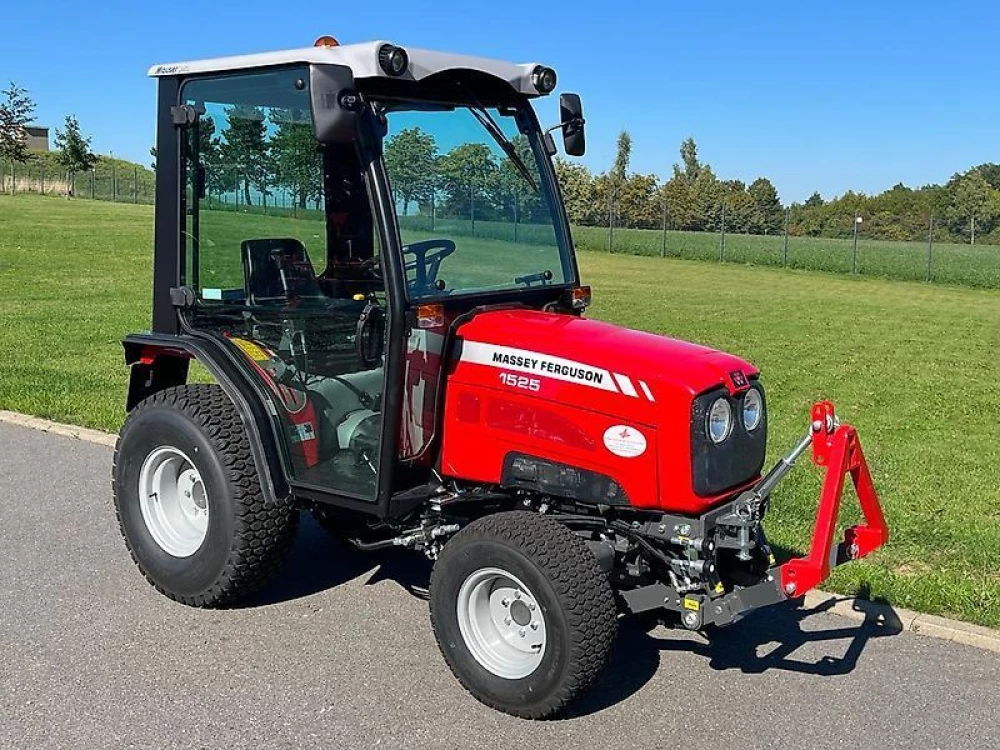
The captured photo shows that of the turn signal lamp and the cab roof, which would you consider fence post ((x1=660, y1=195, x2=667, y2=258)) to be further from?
the turn signal lamp

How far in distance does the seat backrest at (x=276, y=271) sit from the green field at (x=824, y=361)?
0.32ft

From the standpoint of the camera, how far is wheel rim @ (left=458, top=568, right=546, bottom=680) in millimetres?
3893

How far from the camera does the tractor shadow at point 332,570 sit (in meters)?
4.98

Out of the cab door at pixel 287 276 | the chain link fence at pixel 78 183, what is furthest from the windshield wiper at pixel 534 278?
the chain link fence at pixel 78 183

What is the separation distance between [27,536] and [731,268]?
28.2 metres

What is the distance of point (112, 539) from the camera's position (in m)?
5.71

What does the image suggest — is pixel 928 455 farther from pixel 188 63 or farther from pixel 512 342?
pixel 188 63

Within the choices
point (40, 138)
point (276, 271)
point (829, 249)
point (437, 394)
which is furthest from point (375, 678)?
point (40, 138)

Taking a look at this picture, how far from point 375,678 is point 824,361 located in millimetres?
10090

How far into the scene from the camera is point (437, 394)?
420cm

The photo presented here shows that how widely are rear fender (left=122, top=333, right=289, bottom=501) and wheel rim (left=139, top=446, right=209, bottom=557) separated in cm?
43

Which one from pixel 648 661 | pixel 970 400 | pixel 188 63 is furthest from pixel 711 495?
pixel 970 400

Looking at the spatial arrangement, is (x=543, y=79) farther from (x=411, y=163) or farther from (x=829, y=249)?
(x=829, y=249)

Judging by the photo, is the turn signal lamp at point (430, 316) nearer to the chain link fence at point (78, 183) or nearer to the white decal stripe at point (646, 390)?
the white decal stripe at point (646, 390)
